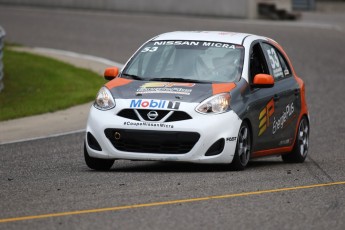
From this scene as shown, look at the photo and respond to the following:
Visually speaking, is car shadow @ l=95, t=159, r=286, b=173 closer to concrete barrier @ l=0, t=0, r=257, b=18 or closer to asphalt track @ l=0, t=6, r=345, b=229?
asphalt track @ l=0, t=6, r=345, b=229

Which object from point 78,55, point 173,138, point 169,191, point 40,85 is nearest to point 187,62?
point 173,138

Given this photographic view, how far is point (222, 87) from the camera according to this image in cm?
1199

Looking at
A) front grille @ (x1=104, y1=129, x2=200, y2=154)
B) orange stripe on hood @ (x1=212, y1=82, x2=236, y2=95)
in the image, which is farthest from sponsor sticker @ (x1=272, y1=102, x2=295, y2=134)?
front grille @ (x1=104, y1=129, x2=200, y2=154)

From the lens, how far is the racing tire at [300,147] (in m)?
13.9

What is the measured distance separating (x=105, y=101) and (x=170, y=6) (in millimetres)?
26373

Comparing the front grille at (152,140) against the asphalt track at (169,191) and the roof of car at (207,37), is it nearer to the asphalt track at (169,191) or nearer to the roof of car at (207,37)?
the asphalt track at (169,191)

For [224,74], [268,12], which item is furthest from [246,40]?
[268,12]

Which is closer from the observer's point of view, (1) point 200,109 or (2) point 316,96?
(1) point 200,109

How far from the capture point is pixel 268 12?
36.8 metres

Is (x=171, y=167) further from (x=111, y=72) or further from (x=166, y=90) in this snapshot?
(x=111, y=72)

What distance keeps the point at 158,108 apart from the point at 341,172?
2222mm

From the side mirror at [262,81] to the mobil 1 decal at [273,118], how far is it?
330mm

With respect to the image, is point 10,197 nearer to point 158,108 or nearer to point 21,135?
point 158,108

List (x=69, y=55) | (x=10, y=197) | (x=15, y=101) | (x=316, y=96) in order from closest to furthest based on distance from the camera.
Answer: (x=10, y=197)
(x=15, y=101)
(x=316, y=96)
(x=69, y=55)
